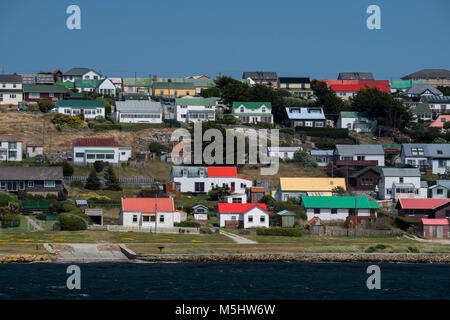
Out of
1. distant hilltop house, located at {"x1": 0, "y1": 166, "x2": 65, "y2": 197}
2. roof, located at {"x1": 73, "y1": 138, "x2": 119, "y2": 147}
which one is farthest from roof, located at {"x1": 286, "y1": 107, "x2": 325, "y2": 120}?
distant hilltop house, located at {"x1": 0, "y1": 166, "x2": 65, "y2": 197}

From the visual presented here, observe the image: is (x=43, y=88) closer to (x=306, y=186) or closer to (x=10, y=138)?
(x=10, y=138)

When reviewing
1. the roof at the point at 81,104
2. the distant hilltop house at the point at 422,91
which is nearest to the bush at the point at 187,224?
the roof at the point at 81,104

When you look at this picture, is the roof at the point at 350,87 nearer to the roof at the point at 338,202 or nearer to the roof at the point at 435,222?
the roof at the point at 338,202

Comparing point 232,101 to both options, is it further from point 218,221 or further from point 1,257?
point 1,257

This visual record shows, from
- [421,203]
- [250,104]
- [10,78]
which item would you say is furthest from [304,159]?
[10,78]

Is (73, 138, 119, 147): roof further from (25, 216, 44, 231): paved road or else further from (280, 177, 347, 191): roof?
(25, 216, 44, 231): paved road
